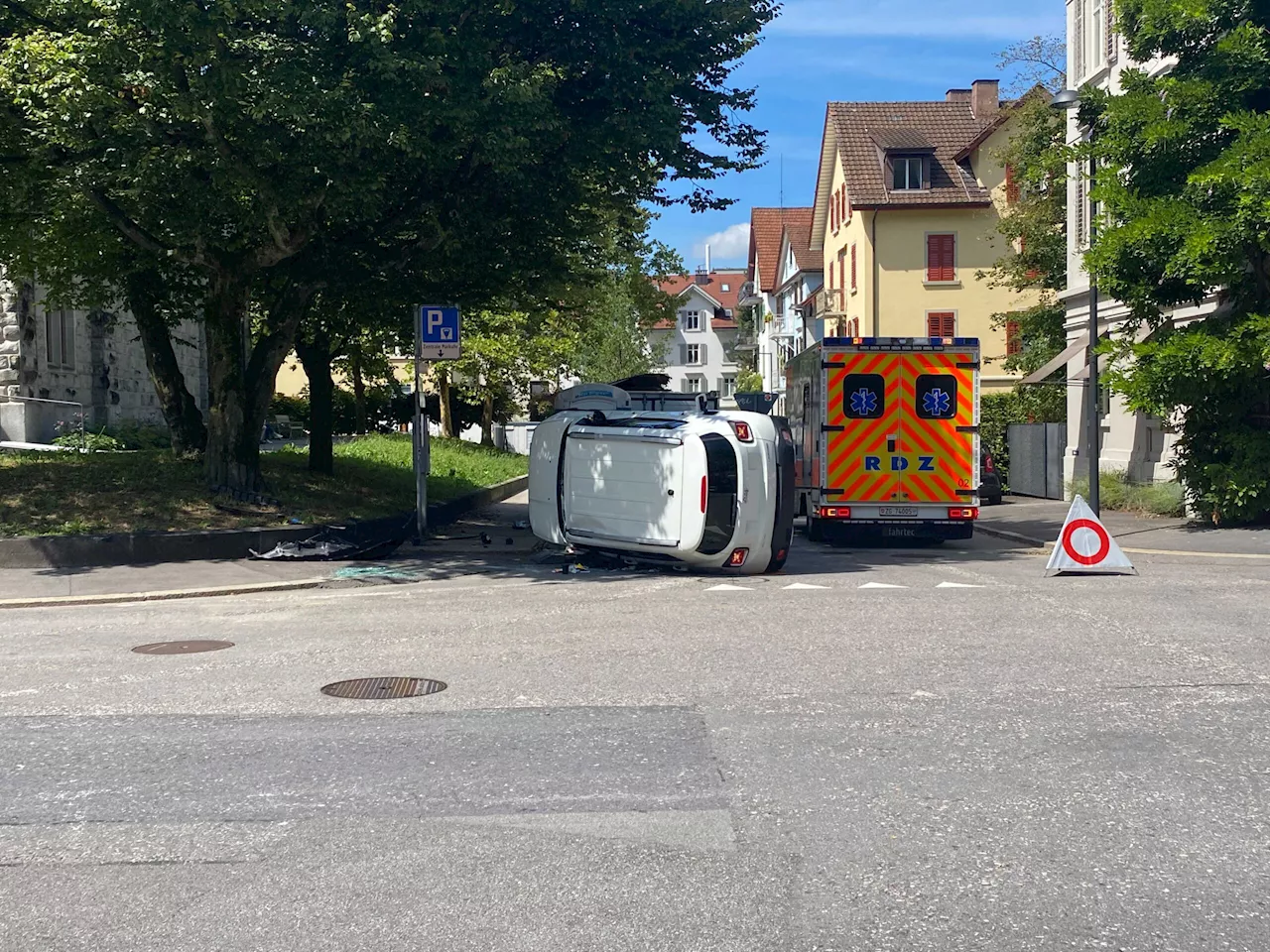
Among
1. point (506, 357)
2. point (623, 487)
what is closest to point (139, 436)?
point (623, 487)

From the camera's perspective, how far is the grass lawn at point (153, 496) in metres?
16.0

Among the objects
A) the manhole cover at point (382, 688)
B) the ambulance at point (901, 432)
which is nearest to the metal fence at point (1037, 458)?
the ambulance at point (901, 432)

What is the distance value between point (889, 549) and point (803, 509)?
1992 mm

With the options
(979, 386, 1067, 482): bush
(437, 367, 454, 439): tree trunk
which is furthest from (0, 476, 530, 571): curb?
(437, 367, 454, 439): tree trunk

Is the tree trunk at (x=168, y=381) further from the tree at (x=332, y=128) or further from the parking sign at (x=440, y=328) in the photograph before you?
the parking sign at (x=440, y=328)

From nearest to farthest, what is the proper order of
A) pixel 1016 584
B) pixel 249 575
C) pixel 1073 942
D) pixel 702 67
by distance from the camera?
pixel 1073 942 → pixel 1016 584 → pixel 249 575 → pixel 702 67

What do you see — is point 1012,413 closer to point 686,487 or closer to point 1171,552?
point 1171,552

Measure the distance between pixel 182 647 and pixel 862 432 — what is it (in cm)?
1109

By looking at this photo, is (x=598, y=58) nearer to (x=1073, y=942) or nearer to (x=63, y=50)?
(x=63, y=50)

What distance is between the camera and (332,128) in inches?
552

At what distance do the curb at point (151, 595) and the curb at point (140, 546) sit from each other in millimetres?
1957

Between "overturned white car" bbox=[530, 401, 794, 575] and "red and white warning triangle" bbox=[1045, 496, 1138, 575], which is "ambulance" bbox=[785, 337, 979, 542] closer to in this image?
"overturned white car" bbox=[530, 401, 794, 575]

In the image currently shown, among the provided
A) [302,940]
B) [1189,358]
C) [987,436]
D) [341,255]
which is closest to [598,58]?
[341,255]

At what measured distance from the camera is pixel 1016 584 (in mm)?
13539
